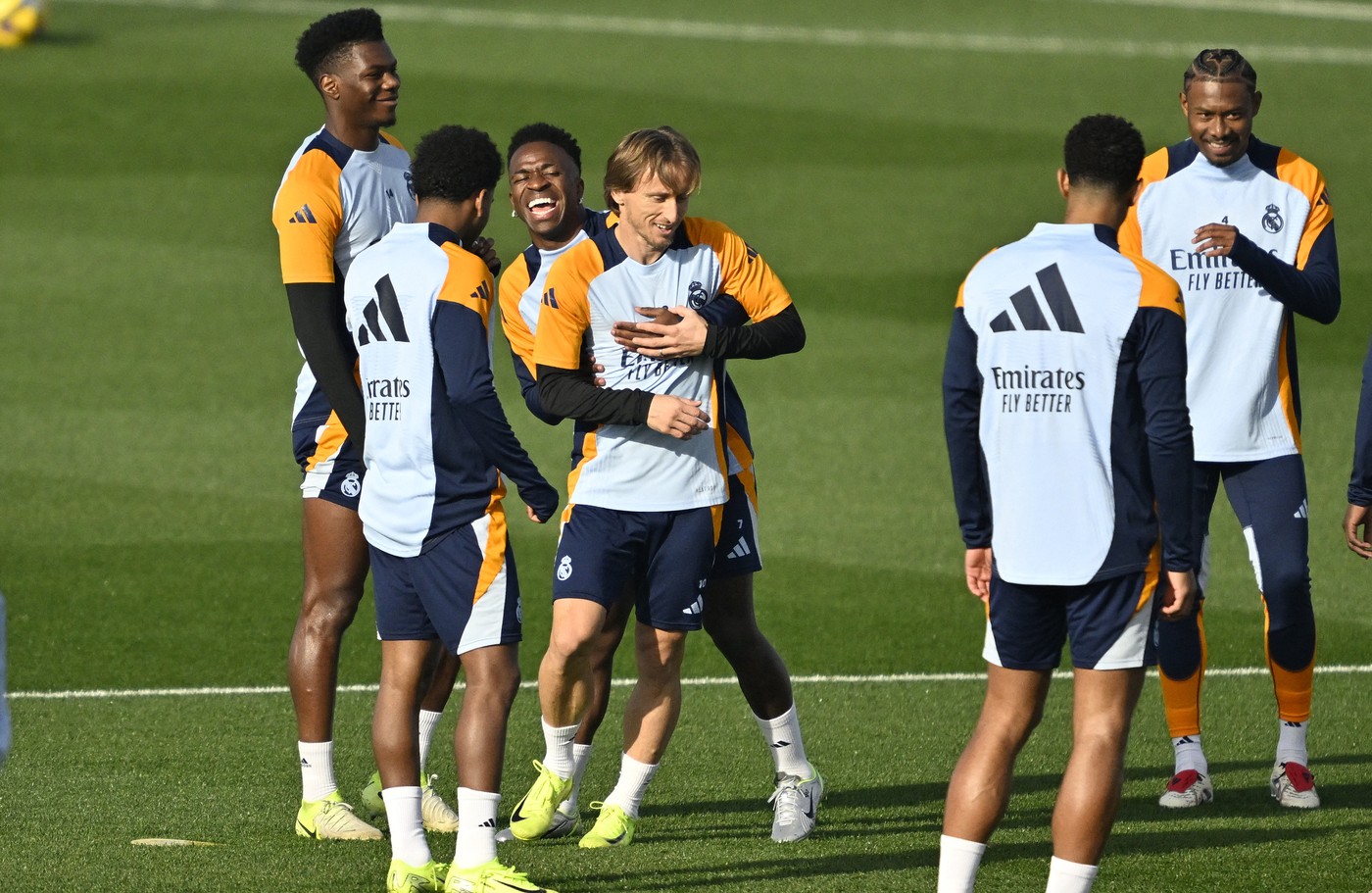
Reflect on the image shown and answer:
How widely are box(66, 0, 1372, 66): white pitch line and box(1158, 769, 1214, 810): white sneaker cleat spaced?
23447 mm

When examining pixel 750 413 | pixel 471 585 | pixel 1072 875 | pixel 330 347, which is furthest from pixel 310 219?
pixel 750 413

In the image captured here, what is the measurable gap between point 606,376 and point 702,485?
412mm

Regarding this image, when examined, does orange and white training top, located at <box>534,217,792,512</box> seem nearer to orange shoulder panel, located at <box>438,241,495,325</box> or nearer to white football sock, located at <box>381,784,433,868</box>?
orange shoulder panel, located at <box>438,241,495,325</box>

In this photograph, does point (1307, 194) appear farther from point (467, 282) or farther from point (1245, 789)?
point (467, 282)

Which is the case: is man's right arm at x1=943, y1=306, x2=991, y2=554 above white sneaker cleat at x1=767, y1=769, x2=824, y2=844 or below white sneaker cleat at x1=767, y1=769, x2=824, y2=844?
above

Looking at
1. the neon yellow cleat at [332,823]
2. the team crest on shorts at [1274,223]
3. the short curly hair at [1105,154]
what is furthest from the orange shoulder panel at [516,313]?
the team crest on shorts at [1274,223]

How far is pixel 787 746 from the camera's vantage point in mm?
6312

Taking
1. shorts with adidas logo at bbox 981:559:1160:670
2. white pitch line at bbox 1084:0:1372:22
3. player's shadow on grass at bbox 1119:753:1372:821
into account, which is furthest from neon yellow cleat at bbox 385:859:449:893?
white pitch line at bbox 1084:0:1372:22

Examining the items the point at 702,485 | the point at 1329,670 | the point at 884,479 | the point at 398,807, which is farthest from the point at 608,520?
the point at 884,479

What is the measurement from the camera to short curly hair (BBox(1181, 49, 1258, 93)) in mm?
6332

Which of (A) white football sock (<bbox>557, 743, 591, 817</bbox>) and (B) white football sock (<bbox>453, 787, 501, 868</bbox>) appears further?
(A) white football sock (<bbox>557, 743, 591, 817</bbox>)

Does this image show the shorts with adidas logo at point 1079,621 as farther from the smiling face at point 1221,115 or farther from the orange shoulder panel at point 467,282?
the smiling face at point 1221,115

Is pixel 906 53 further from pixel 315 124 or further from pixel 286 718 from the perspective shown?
pixel 286 718

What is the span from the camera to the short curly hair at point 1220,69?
633 centimetres
